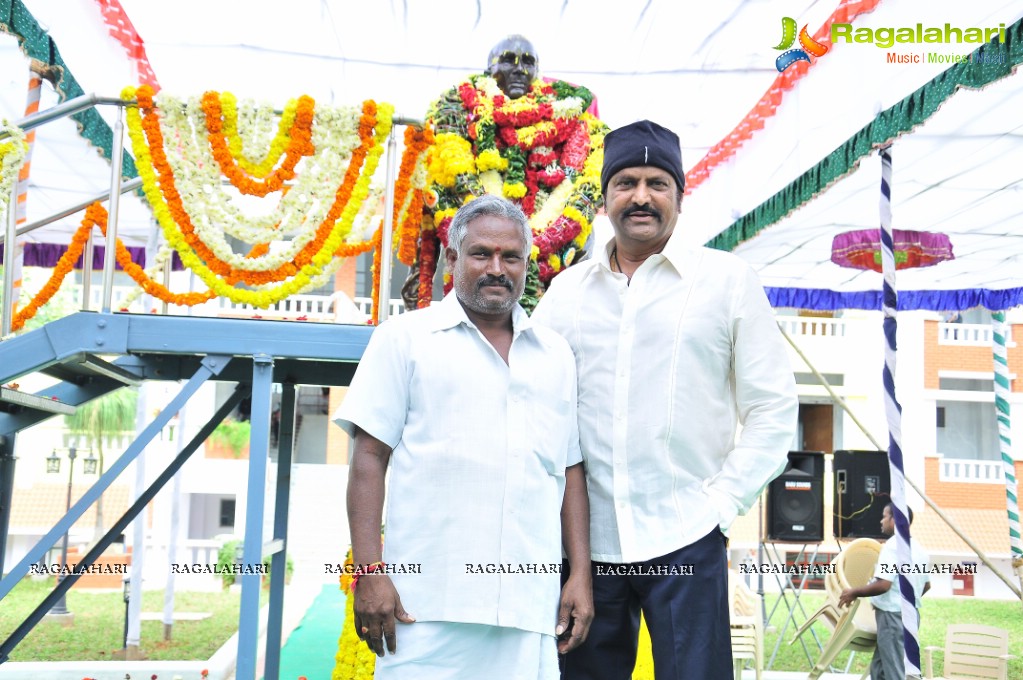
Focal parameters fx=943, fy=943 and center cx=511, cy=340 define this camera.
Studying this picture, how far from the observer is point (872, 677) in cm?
698

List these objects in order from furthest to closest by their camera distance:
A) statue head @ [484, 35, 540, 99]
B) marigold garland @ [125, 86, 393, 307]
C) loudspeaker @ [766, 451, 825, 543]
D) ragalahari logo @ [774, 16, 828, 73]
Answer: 1. loudspeaker @ [766, 451, 825, 543]
2. ragalahari logo @ [774, 16, 828, 73]
3. statue head @ [484, 35, 540, 99]
4. marigold garland @ [125, 86, 393, 307]

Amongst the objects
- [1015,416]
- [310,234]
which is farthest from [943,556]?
[310,234]

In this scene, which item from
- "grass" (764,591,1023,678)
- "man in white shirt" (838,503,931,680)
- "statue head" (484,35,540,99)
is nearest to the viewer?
"statue head" (484,35,540,99)

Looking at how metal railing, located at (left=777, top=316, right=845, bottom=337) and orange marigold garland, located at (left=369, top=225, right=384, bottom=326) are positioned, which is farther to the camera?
metal railing, located at (left=777, top=316, right=845, bottom=337)

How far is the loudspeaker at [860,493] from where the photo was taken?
982 cm

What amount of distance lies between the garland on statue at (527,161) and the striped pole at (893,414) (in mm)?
1496

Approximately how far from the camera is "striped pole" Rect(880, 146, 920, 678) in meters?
4.62

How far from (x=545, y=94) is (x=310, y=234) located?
54.9 inches

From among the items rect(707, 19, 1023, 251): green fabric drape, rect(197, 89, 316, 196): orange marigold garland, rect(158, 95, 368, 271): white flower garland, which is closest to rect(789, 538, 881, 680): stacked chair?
rect(707, 19, 1023, 251): green fabric drape

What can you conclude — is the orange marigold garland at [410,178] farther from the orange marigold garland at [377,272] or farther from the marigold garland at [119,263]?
the marigold garland at [119,263]

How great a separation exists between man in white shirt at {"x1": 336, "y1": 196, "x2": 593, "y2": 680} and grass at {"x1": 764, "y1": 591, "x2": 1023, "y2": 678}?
7.52 m

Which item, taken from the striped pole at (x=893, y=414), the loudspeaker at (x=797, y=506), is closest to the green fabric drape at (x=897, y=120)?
the striped pole at (x=893, y=414)

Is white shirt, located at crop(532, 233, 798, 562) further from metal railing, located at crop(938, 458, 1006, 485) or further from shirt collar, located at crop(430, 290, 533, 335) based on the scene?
metal railing, located at crop(938, 458, 1006, 485)

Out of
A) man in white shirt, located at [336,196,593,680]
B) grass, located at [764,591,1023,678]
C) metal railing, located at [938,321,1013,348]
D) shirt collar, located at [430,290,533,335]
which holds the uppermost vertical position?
metal railing, located at [938,321,1013,348]
